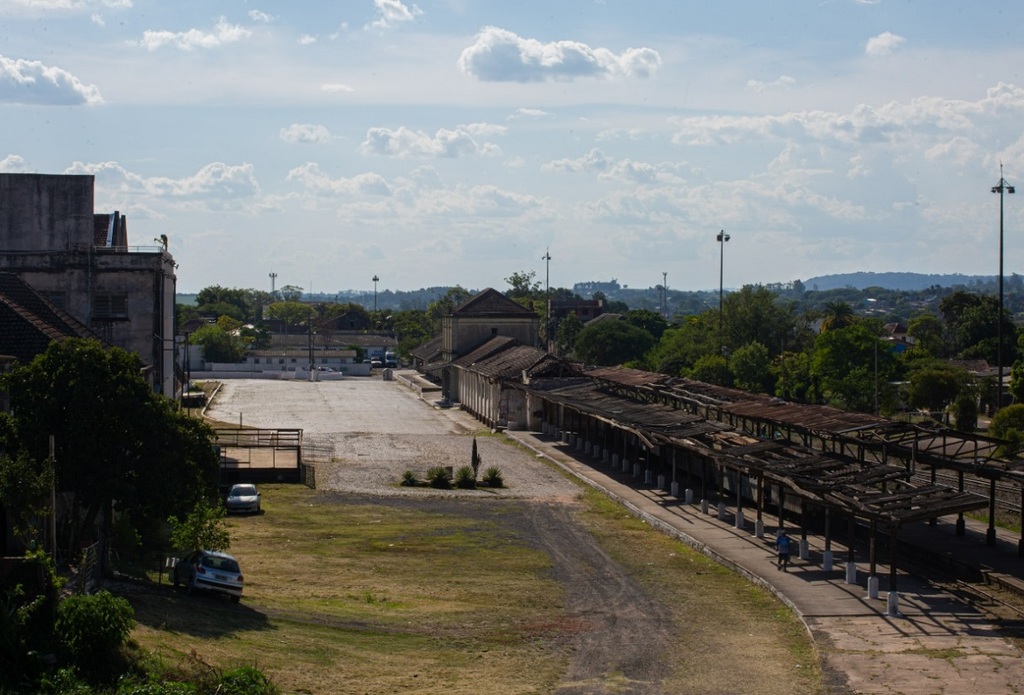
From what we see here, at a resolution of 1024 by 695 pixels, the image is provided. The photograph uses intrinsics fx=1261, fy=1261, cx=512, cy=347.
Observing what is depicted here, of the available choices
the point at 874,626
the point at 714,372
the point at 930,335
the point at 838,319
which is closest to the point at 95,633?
the point at 874,626

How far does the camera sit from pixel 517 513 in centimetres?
4478

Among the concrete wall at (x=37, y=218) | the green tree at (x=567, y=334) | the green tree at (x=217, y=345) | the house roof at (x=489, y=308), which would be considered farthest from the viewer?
the green tree at (x=567, y=334)

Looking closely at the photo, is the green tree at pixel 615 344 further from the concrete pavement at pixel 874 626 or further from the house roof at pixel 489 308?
the concrete pavement at pixel 874 626

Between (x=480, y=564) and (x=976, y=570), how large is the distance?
516 inches

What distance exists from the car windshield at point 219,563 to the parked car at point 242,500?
15705 millimetres

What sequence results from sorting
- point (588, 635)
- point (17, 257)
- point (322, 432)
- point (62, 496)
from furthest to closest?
point (322, 432) → point (17, 257) → point (62, 496) → point (588, 635)

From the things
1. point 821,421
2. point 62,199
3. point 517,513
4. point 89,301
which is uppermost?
point 62,199

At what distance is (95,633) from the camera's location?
65.3ft

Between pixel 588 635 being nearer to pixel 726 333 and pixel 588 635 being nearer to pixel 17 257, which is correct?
pixel 17 257

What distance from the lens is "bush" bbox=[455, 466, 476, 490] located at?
5194 cm

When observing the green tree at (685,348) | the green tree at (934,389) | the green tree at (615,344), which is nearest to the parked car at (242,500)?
the green tree at (934,389)

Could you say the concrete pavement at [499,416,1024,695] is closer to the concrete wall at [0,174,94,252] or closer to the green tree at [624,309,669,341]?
the concrete wall at [0,174,94,252]

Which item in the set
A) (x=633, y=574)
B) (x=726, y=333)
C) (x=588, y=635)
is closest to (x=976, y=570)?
(x=633, y=574)

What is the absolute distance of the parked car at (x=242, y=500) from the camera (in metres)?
42.8
